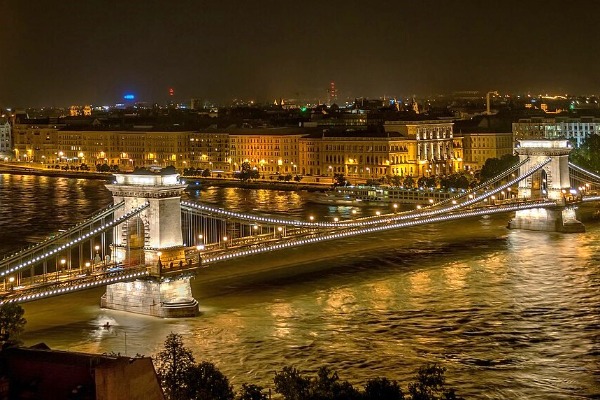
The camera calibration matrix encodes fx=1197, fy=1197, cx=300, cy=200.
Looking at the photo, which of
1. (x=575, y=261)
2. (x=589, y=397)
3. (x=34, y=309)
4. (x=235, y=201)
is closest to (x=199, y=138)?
(x=235, y=201)

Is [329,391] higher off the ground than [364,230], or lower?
lower

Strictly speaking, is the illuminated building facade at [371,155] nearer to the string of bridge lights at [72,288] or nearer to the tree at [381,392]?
the string of bridge lights at [72,288]

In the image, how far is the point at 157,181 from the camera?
20469mm

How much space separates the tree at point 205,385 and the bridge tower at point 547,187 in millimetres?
21004

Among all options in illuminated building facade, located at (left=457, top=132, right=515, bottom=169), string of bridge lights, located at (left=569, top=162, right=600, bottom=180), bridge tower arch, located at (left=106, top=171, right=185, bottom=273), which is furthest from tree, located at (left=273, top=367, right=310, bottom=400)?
illuminated building facade, located at (left=457, top=132, right=515, bottom=169)

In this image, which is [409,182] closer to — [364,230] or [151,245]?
[364,230]

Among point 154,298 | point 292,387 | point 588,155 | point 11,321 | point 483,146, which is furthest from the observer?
point 483,146

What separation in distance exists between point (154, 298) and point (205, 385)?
8.14 meters

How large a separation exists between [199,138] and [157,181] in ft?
150

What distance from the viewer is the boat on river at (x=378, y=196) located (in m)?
43.7

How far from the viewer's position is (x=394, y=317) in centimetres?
1908

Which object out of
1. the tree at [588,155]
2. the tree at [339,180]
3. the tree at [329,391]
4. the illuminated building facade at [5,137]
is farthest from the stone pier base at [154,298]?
the illuminated building facade at [5,137]

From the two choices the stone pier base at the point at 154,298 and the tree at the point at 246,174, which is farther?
the tree at the point at 246,174

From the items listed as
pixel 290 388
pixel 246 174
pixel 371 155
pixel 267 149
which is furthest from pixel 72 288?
pixel 267 149
